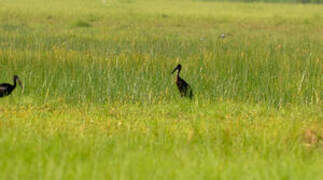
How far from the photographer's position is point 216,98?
34.4 feet

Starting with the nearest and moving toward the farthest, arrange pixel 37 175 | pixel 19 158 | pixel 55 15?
pixel 37 175 → pixel 19 158 → pixel 55 15

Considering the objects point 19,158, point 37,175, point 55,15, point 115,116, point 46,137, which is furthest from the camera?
point 55,15

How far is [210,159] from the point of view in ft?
18.7

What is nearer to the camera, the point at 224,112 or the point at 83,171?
the point at 83,171

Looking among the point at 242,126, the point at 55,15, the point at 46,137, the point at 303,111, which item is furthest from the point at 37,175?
the point at 55,15

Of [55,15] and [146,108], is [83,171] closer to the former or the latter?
[146,108]

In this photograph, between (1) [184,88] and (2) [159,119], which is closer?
(2) [159,119]

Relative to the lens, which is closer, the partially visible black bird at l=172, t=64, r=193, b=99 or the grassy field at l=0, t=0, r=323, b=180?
the grassy field at l=0, t=0, r=323, b=180

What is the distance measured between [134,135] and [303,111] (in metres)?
3.50

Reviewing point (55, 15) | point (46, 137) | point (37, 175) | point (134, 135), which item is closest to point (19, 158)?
point (37, 175)

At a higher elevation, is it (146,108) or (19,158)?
(19,158)

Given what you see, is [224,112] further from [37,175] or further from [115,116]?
[37,175]

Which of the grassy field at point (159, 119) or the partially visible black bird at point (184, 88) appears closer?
the grassy field at point (159, 119)

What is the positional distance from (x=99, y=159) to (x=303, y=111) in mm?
4535
